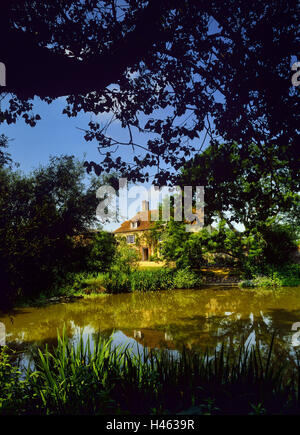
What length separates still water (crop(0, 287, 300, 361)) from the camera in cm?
841

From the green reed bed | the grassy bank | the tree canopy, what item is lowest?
the grassy bank

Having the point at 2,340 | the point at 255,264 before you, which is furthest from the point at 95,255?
the point at 255,264

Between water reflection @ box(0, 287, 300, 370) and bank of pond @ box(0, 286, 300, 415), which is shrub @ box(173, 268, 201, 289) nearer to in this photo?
bank of pond @ box(0, 286, 300, 415)

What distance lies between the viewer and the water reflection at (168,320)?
27.7 feet

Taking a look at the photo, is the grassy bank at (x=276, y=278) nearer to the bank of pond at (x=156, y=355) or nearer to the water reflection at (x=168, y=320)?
the bank of pond at (x=156, y=355)

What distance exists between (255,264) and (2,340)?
66.7 ft

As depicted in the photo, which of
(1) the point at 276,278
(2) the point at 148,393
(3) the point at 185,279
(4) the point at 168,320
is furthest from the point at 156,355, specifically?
(1) the point at 276,278

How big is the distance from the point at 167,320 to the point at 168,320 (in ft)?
0.14

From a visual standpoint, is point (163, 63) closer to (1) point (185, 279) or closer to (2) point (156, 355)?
(2) point (156, 355)

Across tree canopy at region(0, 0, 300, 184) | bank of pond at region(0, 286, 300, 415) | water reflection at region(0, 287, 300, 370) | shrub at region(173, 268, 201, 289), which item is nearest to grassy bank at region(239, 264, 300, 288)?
bank of pond at region(0, 286, 300, 415)

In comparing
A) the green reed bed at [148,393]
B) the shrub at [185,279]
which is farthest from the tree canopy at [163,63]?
the shrub at [185,279]

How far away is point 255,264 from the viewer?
75.5 feet
